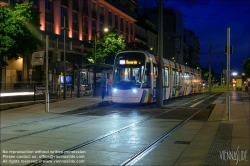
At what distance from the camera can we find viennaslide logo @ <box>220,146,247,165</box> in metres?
7.88

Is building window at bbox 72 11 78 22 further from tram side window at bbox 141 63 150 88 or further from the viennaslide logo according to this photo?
the viennaslide logo

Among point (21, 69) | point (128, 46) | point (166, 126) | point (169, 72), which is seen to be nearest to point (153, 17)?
point (128, 46)

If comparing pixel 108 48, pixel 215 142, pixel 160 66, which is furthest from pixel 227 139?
pixel 108 48

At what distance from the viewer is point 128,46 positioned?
58.8 m

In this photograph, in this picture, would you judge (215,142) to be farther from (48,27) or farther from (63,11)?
(63,11)

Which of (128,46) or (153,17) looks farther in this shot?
(153,17)

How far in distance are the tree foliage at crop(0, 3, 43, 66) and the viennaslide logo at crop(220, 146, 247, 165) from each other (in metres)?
19.4

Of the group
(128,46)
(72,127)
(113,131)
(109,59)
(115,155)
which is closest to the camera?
(115,155)

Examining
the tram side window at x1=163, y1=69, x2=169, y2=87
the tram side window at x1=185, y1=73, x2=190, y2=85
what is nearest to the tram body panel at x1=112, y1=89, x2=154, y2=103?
the tram side window at x1=163, y1=69, x2=169, y2=87

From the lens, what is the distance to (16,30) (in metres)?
24.8

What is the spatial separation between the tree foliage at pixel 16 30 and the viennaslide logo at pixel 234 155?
765 inches

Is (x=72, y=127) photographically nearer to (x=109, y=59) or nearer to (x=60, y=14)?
(x=109, y=59)

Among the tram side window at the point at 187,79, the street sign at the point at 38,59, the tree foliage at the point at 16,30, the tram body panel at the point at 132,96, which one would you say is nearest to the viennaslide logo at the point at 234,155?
the street sign at the point at 38,59

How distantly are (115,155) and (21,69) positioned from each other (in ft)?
123
